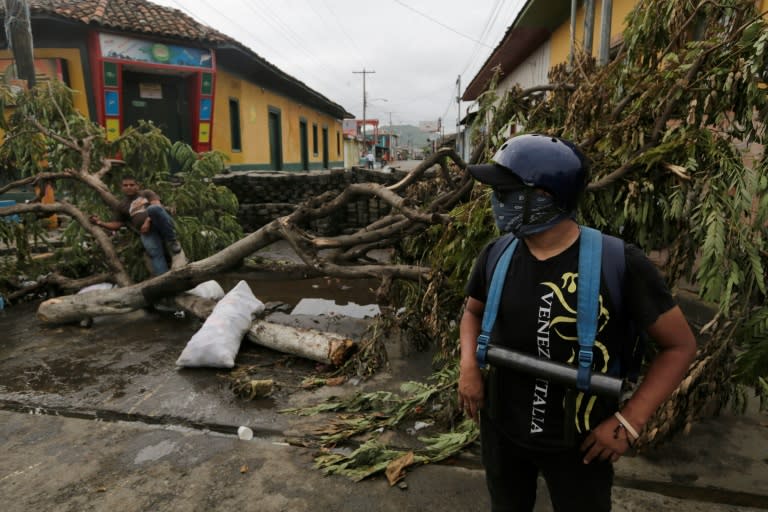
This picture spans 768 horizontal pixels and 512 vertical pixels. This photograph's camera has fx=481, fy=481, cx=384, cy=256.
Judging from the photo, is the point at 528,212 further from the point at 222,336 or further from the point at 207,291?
the point at 207,291

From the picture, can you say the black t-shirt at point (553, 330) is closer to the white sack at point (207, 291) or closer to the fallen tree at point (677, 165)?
the fallen tree at point (677, 165)

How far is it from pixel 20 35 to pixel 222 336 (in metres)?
6.86

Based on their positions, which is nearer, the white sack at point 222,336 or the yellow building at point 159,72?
the white sack at point 222,336

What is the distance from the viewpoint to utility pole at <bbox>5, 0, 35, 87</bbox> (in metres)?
7.55

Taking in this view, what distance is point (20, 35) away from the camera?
24.9 feet

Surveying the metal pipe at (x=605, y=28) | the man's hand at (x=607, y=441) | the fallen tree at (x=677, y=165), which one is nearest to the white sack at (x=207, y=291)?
the fallen tree at (x=677, y=165)

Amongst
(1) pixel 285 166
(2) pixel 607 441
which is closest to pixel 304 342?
(2) pixel 607 441

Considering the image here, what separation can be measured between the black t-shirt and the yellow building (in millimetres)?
9657

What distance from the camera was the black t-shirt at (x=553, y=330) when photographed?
137cm

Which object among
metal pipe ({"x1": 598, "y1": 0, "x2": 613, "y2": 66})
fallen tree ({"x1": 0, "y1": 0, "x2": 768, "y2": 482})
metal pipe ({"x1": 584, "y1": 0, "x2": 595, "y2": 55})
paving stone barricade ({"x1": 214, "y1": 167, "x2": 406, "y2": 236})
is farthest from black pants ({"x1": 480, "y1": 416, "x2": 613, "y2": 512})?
paving stone barricade ({"x1": 214, "y1": 167, "x2": 406, "y2": 236})

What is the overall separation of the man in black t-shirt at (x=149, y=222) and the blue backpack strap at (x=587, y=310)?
5.69 meters

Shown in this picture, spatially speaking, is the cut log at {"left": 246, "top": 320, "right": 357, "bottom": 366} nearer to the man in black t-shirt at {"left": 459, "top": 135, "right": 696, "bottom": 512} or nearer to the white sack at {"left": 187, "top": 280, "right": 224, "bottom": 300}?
the white sack at {"left": 187, "top": 280, "right": 224, "bottom": 300}

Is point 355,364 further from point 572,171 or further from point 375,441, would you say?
point 572,171

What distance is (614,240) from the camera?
4.70 ft
